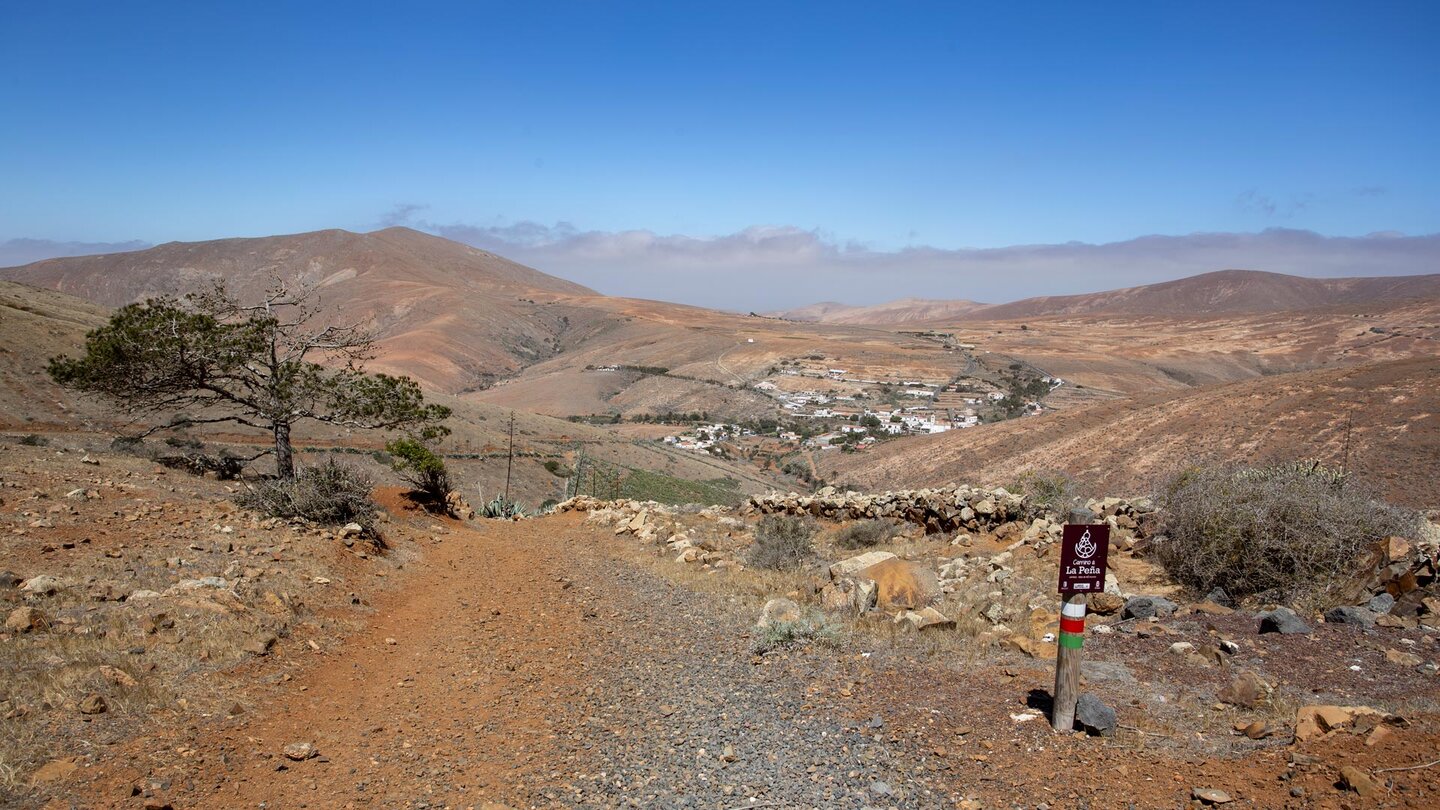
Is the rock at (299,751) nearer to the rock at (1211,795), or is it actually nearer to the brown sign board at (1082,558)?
the brown sign board at (1082,558)

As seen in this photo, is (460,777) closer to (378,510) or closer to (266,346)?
(378,510)

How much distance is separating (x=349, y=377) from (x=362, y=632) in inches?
349

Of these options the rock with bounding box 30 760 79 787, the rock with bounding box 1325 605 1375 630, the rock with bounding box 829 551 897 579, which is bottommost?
the rock with bounding box 829 551 897 579

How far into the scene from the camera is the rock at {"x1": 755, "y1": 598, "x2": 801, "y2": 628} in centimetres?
826

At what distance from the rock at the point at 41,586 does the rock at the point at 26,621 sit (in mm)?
703

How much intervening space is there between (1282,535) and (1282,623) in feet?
5.94

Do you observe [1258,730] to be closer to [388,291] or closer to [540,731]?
[540,731]

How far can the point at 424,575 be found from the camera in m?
11.9

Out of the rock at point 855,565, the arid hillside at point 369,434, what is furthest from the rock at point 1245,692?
the arid hillside at point 369,434

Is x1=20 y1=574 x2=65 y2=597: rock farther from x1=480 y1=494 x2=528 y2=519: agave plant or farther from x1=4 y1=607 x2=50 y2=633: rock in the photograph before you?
x1=480 y1=494 x2=528 y2=519: agave plant

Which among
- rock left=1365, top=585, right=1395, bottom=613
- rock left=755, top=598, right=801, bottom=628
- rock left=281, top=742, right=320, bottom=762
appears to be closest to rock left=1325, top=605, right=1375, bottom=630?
rock left=1365, top=585, right=1395, bottom=613

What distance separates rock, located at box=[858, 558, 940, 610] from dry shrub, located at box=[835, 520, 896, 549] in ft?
15.5

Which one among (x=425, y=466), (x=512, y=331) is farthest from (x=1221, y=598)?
(x=512, y=331)

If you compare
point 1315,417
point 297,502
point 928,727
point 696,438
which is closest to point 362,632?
point 297,502
